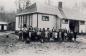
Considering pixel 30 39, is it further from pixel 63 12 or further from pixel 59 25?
pixel 63 12

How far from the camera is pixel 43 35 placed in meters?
18.7

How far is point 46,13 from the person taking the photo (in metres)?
25.2

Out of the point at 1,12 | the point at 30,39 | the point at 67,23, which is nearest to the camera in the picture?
the point at 30,39

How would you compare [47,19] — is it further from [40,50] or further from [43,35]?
[40,50]

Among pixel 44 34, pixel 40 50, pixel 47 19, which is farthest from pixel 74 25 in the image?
pixel 40 50

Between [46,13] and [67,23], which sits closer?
[46,13]

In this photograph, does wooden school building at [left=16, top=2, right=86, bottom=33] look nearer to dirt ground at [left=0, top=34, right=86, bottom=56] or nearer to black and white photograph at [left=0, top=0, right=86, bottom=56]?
black and white photograph at [left=0, top=0, right=86, bottom=56]

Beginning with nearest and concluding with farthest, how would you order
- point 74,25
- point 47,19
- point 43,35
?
point 43,35, point 47,19, point 74,25

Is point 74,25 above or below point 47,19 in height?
below

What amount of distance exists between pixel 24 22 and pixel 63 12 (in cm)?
815

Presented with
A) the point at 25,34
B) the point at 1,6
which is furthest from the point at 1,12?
the point at 25,34

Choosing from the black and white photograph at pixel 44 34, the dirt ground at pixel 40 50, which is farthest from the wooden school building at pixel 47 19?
the dirt ground at pixel 40 50

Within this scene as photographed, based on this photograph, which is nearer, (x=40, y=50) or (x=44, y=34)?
(x=40, y=50)

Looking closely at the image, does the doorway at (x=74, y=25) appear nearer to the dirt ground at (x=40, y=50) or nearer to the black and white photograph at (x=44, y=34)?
the black and white photograph at (x=44, y=34)
